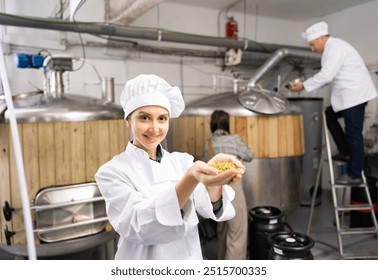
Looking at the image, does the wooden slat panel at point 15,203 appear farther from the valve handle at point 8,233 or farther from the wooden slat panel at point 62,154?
the wooden slat panel at point 62,154

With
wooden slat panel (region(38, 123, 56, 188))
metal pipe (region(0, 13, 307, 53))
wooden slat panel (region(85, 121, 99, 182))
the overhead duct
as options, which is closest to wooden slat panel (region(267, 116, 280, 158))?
metal pipe (region(0, 13, 307, 53))

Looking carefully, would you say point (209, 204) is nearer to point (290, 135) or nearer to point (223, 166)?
point (223, 166)

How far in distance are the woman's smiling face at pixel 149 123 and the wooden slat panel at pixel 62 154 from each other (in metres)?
0.66

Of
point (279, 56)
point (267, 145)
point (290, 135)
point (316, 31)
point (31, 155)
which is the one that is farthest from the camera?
point (279, 56)

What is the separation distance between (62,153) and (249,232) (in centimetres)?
133

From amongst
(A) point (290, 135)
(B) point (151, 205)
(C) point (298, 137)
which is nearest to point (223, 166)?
(B) point (151, 205)

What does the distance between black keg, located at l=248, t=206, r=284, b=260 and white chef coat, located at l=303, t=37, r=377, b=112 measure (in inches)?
31.6

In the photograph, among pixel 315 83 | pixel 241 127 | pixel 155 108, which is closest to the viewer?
pixel 155 108

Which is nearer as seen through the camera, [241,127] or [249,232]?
[249,232]

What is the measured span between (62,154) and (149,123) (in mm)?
728

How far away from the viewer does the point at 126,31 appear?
2.34 m

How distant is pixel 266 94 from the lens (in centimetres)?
230
